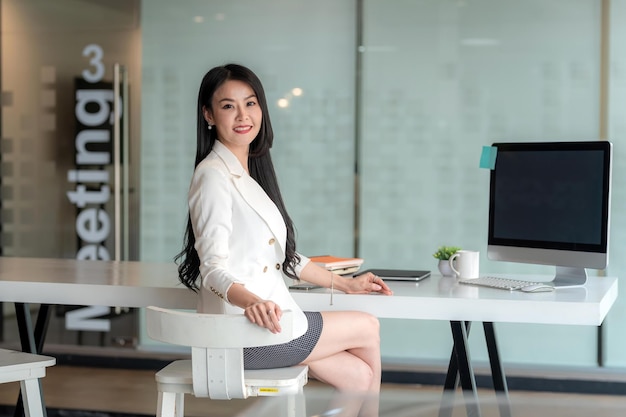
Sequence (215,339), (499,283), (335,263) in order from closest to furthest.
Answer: (215,339) < (499,283) < (335,263)

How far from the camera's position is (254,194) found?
2.21m

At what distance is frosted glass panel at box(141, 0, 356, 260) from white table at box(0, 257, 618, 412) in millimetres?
1659

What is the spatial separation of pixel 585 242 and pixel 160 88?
280cm

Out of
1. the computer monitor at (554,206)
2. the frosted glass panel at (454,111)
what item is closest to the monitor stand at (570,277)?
the computer monitor at (554,206)

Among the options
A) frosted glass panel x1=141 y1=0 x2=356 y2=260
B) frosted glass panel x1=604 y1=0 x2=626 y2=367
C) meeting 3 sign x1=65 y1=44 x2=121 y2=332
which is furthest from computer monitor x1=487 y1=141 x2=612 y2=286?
meeting 3 sign x1=65 y1=44 x2=121 y2=332

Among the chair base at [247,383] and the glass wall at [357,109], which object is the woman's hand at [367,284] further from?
the glass wall at [357,109]

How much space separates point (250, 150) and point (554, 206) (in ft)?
3.34

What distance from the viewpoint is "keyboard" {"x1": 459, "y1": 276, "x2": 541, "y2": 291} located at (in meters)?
2.47

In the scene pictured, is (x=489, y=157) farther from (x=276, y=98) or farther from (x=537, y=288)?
(x=276, y=98)

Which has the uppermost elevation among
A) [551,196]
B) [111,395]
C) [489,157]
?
[489,157]

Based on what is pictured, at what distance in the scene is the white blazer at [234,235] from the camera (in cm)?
206

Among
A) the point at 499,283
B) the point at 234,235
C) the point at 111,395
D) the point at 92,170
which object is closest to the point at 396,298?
the point at 499,283

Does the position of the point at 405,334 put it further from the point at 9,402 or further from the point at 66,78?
the point at 66,78

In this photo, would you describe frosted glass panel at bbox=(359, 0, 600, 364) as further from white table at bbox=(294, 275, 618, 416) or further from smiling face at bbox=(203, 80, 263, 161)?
smiling face at bbox=(203, 80, 263, 161)
